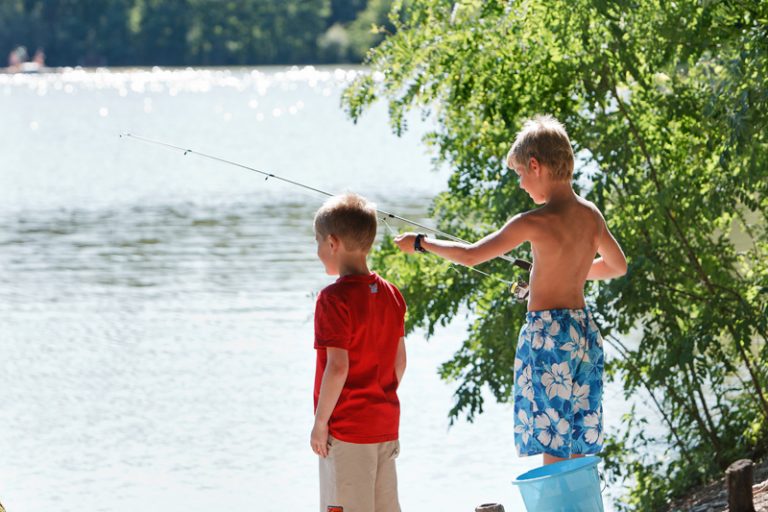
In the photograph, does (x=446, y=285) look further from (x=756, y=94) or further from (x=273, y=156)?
(x=273, y=156)

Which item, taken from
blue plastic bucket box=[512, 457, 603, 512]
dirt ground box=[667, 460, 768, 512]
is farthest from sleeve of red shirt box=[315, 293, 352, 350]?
dirt ground box=[667, 460, 768, 512]

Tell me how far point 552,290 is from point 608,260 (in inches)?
12.6

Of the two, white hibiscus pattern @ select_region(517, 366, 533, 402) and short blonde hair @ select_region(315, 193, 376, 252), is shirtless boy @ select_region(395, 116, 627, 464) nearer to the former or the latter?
white hibiscus pattern @ select_region(517, 366, 533, 402)

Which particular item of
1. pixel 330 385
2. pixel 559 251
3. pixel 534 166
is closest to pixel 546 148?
pixel 534 166

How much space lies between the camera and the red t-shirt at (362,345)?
4.02m

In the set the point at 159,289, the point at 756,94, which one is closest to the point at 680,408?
the point at 756,94

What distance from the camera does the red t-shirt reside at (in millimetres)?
4020

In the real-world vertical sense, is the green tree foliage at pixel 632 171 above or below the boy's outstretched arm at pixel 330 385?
above

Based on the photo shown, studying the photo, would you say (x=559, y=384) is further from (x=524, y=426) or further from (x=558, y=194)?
(x=558, y=194)

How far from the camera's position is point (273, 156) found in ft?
128

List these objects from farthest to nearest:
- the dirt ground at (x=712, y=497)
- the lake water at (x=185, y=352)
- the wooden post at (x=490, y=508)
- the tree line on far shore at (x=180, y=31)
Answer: the tree line on far shore at (x=180, y=31) < the lake water at (x=185, y=352) < the dirt ground at (x=712, y=497) < the wooden post at (x=490, y=508)

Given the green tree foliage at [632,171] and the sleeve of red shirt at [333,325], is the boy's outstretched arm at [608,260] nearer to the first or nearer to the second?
the sleeve of red shirt at [333,325]

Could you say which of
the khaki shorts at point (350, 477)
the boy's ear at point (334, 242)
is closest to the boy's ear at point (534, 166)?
the boy's ear at point (334, 242)

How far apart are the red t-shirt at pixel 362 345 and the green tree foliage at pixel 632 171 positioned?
2530 millimetres
